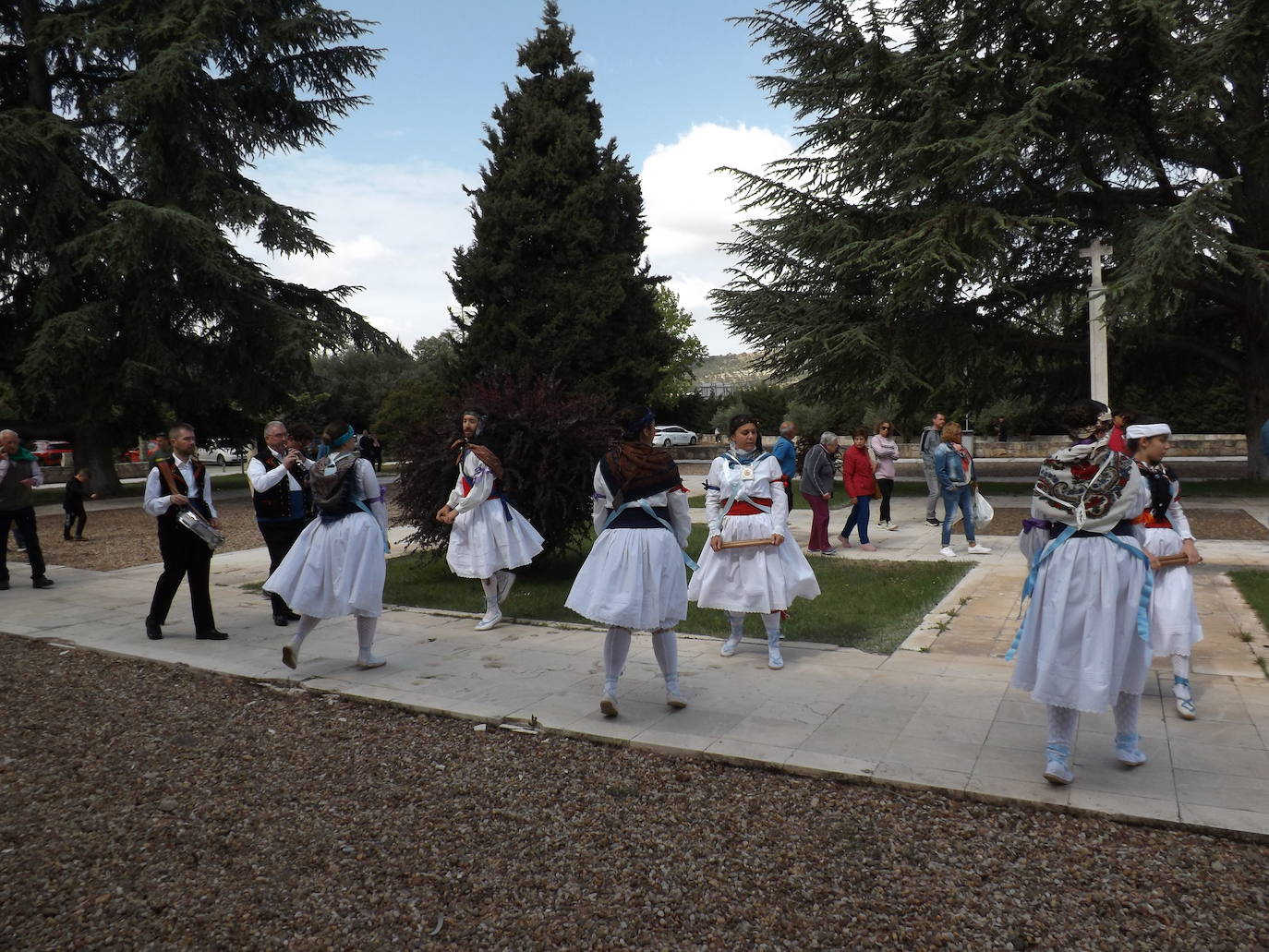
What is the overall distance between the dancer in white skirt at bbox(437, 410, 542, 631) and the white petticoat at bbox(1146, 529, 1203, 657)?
496cm

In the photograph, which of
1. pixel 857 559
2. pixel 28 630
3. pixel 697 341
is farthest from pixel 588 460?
pixel 697 341

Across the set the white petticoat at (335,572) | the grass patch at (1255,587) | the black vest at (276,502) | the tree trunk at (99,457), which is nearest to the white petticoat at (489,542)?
the white petticoat at (335,572)

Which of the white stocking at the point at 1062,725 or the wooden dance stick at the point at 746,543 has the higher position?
the wooden dance stick at the point at 746,543

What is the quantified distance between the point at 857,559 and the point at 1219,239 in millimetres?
11627

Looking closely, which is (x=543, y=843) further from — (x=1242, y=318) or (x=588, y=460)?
(x=1242, y=318)

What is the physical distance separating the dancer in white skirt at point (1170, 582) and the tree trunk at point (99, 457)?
89.9 feet

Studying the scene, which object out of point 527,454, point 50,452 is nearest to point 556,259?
point 527,454

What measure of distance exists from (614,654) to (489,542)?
9.56 ft

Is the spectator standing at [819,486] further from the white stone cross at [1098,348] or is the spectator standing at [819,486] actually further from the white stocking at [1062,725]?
the white stocking at [1062,725]

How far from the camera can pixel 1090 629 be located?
4.18 m

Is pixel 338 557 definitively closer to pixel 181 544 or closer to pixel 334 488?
pixel 334 488

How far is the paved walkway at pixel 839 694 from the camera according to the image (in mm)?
4340

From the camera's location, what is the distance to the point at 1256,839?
3.67 meters

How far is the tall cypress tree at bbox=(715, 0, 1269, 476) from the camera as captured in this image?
18.0 metres
